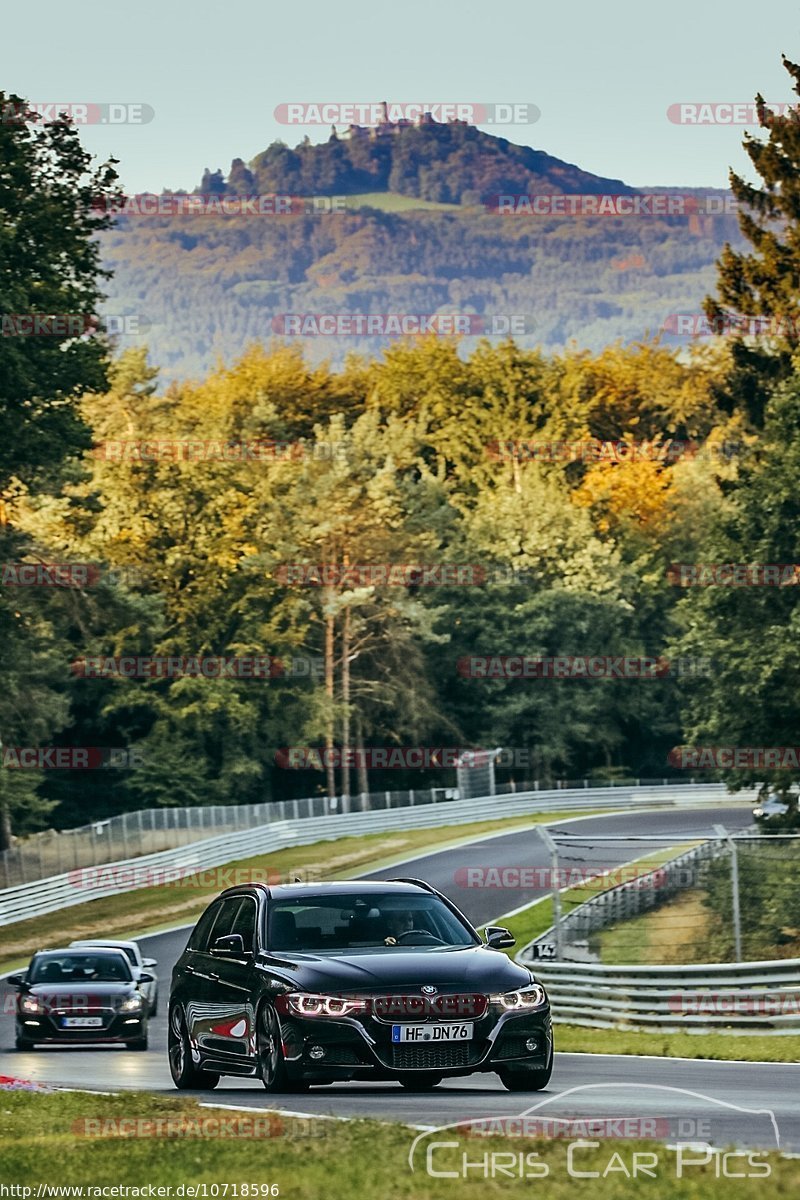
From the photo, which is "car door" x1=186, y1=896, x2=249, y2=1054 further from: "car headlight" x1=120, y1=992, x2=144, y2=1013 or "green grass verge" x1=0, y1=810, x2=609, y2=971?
"green grass verge" x1=0, y1=810, x2=609, y2=971

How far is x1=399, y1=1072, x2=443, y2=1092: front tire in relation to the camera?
1420 centimetres

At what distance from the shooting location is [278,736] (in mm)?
83250

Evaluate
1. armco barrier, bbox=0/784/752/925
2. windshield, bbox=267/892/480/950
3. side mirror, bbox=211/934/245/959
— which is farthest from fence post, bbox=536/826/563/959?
armco barrier, bbox=0/784/752/925

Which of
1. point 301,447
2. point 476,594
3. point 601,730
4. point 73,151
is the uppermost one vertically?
point 73,151

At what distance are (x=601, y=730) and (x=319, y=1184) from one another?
87392mm

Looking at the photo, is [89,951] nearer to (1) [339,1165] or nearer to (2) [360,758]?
(1) [339,1165]

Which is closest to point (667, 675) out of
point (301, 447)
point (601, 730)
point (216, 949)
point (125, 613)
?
point (601, 730)

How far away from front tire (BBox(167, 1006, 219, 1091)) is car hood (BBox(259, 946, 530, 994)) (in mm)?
1786

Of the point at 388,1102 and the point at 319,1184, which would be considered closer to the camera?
the point at 319,1184

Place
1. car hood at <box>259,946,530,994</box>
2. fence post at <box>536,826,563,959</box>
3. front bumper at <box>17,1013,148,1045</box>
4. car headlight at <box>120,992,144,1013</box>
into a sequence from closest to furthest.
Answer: car hood at <box>259,946,530,994</box> < front bumper at <box>17,1013,148,1045</box> < car headlight at <box>120,992,144,1013</box> < fence post at <box>536,826,563,959</box>

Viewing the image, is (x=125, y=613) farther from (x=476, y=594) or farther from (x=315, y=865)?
(x=476, y=594)

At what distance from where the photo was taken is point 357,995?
45.9 ft

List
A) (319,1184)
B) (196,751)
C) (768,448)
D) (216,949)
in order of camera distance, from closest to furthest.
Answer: (319,1184), (216,949), (768,448), (196,751)

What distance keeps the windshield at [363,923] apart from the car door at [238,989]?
0.23 meters
